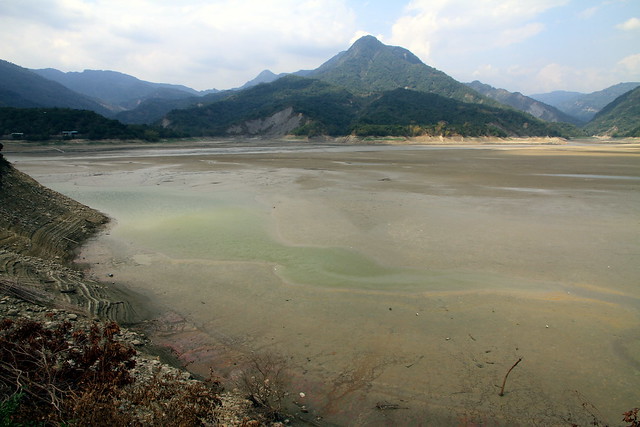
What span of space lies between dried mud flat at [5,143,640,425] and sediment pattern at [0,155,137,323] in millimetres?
831

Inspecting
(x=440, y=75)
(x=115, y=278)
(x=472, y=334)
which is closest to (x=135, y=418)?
(x=472, y=334)

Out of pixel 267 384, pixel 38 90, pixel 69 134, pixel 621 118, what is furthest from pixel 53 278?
pixel 38 90

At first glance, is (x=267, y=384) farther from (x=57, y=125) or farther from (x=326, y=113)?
(x=326, y=113)

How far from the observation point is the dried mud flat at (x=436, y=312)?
4266 mm

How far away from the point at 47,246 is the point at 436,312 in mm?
10131

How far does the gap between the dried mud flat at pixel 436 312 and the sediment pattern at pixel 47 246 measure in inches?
32.7

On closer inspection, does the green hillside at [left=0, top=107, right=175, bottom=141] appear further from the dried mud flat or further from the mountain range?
the dried mud flat

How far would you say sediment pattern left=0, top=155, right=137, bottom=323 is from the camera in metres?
6.09

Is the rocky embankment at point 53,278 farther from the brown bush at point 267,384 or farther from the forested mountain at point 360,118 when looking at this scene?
the forested mountain at point 360,118

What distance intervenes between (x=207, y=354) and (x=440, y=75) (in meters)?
223

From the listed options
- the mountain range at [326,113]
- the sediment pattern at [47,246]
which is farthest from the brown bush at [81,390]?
the mountain range at [326,113]

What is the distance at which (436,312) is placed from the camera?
251 inches

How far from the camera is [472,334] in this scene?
18.4ft

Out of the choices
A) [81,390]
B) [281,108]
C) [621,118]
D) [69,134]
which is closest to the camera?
[81,390]
